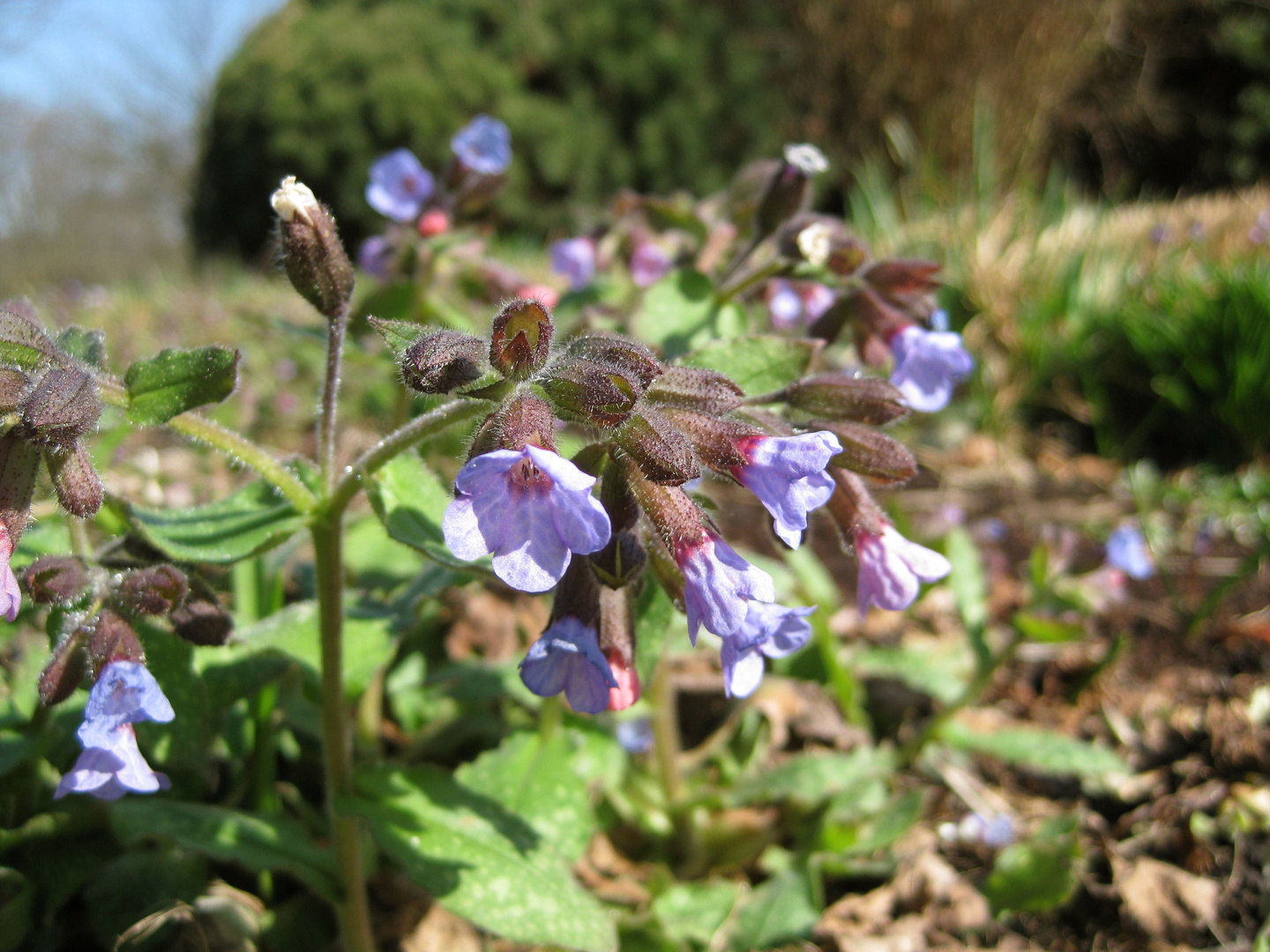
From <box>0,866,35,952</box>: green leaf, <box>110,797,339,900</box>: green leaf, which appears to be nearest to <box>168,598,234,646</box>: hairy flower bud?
<box>110,797,339,900</box>: green leaf

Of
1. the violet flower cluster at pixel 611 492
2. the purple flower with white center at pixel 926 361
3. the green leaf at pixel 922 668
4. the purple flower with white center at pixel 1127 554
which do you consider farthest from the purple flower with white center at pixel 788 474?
the purple flower with white center at pixel 1127 554

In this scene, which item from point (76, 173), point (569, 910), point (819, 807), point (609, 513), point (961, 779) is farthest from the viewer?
point (76, 173)

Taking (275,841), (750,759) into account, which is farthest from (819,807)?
(275,841)

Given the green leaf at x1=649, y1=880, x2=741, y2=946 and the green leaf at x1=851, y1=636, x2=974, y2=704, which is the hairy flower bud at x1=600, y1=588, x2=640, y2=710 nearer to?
the green leaf at x1=649, y1=880, x2=741, y2=946

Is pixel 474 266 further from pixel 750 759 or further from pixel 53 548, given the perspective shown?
pixel 750 759

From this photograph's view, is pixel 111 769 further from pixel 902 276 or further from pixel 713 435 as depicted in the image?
pixel 902 276

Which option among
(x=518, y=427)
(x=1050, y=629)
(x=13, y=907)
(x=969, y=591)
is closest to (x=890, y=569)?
(x=518, y=427)

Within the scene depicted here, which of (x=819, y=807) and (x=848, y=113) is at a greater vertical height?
(x=819, y=807)
